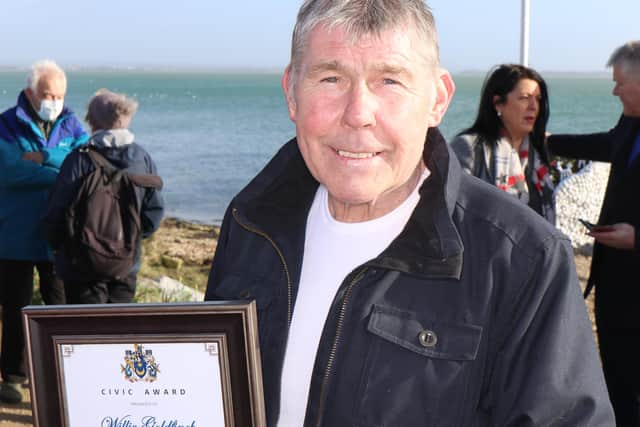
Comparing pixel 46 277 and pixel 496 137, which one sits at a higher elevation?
pixel 496 137

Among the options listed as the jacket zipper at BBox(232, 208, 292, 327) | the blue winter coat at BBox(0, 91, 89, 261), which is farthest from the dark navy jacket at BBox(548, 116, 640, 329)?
the blue winter coat at BBox(0, 91, 89, 261)

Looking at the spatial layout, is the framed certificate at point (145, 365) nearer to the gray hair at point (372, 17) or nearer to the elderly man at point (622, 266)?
the gray hair at point (372, 17)

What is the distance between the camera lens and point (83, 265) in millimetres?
4609

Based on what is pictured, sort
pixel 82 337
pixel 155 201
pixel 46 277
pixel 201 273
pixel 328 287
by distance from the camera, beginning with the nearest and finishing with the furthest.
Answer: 1. pixel 82 337
2. pixel 328 287
3. pixel 155 201
4. pixel 46 277
5. pixel 201 273

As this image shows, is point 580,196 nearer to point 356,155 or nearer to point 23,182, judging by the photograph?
point 23,182

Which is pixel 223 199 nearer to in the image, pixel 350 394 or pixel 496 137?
pixel 496 137

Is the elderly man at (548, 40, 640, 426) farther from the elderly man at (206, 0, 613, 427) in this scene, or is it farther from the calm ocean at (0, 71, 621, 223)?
the calm ocean at (0, 71, 621, 223)

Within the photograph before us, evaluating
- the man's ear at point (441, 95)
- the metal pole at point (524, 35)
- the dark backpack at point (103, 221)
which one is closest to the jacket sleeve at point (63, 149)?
the dark backpack at point (103, 221)

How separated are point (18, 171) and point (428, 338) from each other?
393 centimetres

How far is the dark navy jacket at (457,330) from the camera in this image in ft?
4.91

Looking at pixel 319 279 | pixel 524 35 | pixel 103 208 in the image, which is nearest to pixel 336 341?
pixel 319 279

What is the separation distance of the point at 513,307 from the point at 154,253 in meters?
9.54

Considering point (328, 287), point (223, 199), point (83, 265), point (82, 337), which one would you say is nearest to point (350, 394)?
point (328, 287)

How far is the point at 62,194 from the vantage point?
451 cm
